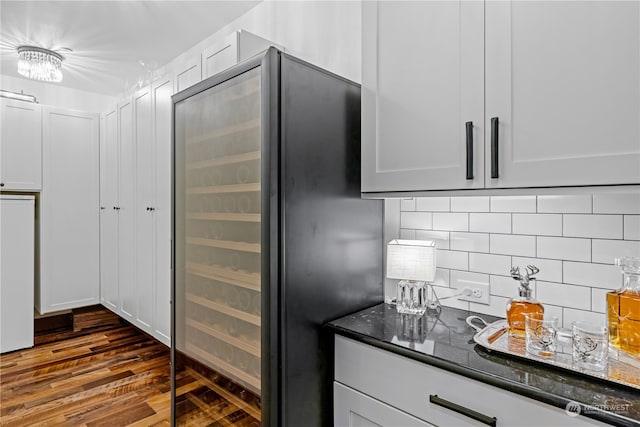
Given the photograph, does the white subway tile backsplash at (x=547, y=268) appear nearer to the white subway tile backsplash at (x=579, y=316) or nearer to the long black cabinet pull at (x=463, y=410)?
the white subway tile backsplash at (x=579, y=316)

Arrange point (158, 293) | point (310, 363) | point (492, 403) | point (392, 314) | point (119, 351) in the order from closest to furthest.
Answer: point (492, 403) → point (310, 363) → point (392, 314) → point (158, 293) → point (119, 351)

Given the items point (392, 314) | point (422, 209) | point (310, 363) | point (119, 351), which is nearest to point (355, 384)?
point (310, 363)

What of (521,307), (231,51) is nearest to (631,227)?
(521,307)

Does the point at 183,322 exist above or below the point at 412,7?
below

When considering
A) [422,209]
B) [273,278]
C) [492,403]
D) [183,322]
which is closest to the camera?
[492,403]

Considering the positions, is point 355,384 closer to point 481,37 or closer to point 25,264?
point 481,37

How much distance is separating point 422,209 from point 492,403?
88 cm

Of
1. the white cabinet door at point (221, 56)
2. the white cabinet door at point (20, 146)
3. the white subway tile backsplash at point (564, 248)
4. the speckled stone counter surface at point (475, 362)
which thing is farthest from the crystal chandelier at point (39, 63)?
the white subway tile backsplash at point (564, 248)

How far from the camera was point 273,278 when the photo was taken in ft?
4.31

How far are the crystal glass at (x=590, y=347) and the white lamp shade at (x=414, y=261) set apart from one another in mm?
509

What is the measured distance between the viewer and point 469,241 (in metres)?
Answer: 1.58

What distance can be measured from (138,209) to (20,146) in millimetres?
1495

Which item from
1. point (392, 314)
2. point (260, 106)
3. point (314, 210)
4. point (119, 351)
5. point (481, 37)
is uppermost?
point (481, 37)

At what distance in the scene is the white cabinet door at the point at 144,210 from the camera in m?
3.12
